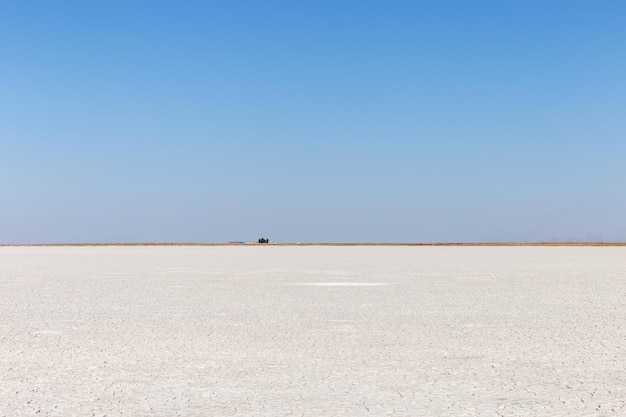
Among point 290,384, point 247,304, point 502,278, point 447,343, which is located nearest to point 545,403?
point 290,384

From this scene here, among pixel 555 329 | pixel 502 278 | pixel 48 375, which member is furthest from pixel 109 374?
pixel 502 278

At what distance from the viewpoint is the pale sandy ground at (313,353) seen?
5.97 meters

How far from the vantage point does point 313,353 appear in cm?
819

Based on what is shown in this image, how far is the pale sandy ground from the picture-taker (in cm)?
597

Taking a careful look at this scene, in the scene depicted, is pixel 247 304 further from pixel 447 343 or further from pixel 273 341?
pixel 447 343

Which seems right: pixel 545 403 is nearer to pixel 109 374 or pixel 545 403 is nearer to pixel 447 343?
pixel 447 343

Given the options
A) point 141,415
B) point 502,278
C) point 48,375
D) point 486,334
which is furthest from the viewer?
point 502,278

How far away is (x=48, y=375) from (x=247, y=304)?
6.25 m

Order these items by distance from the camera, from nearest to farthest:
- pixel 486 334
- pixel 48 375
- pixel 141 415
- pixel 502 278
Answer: pixel 141 415, pixel 48 375, pixel 486 334, pixel 502 278

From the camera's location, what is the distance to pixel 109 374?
709 cm

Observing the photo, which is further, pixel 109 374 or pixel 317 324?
pixel 317 324

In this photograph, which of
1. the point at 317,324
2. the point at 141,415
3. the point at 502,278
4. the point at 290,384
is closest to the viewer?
the point at 141,415

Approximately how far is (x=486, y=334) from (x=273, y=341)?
107 inches

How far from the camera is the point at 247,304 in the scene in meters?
13.2
